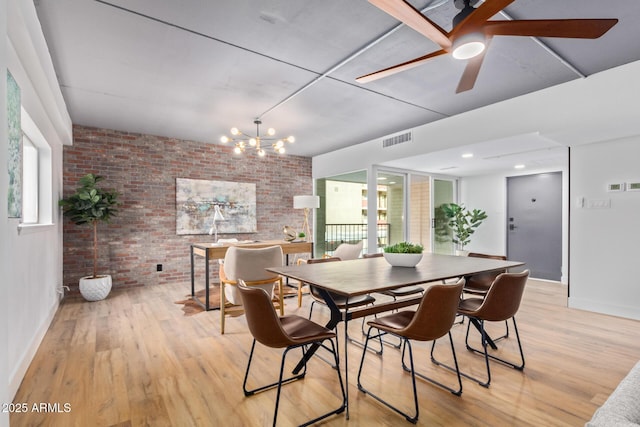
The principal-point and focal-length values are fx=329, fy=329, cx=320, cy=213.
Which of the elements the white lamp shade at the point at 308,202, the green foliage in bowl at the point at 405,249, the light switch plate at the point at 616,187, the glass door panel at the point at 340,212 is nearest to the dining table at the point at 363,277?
the green foliage in bowl at the point at 405,249

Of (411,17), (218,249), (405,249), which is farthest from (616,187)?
(218,249)

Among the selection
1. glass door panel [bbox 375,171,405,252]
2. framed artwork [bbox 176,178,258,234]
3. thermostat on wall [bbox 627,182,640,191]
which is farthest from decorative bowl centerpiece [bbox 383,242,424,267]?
framed artwork [bbox 176,178,258,234]

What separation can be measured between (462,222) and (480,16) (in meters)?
5.67

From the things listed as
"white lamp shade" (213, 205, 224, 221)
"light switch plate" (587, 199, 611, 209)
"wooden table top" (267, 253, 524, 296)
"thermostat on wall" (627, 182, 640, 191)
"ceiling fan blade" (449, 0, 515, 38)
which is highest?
"ceiling fan blade" (449, 0, 515, 38)

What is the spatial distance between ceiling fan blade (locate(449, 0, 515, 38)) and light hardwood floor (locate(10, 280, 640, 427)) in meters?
2.17

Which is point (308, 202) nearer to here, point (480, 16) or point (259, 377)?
point (259, 377)

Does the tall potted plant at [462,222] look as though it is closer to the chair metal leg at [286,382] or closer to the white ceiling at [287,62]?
the white ceiling at [287,62]

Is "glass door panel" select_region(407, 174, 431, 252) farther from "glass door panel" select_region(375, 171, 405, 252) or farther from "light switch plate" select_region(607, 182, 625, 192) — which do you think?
"light switch plate" select_region(607, 182, 625, 192)

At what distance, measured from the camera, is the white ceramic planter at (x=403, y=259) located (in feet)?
8.55

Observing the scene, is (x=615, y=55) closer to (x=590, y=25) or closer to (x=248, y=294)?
(x=590, y=25)

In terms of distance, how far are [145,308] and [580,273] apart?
544 centimetres

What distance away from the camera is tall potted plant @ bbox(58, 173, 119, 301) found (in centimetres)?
446

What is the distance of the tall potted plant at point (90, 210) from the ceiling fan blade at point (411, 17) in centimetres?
446

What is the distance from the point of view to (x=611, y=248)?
3.81m
